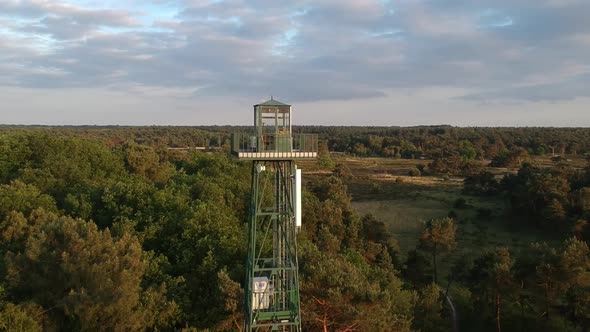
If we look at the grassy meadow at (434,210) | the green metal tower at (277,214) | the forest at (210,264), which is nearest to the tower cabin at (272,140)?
the green metal tower at (277,214)

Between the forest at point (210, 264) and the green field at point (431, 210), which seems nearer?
the forest at point (210, 264)

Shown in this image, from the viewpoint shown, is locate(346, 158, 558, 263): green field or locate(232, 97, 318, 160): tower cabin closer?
locate(232, 97, 318, 160): tower cabin

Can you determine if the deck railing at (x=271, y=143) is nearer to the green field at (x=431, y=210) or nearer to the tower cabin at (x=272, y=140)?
the tower cabin at (x=272, y=140)

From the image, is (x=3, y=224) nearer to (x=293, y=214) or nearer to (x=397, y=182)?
(x=293, y=214)

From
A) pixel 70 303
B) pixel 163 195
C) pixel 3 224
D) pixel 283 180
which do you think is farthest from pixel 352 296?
pixel 3 224

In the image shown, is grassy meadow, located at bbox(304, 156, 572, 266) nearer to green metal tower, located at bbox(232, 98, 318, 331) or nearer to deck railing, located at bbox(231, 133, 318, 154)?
green metal tower, located at bbox(232, 98, 318, 331)

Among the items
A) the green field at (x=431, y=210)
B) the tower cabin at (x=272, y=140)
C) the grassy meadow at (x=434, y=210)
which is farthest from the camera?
the green field at (x=431, y=210)

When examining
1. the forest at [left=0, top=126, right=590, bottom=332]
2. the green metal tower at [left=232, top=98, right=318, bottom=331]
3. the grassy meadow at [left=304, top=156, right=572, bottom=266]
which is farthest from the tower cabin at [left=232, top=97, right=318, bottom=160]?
the grassy meadow at [left=304, top=156, right=572, bottom=266]

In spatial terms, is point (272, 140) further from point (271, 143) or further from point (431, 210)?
point (431, 210)
